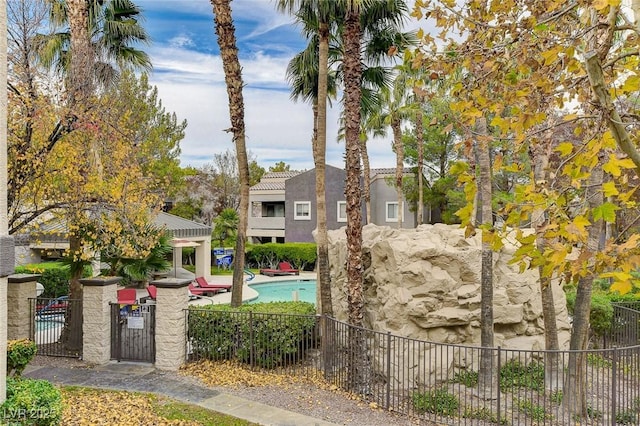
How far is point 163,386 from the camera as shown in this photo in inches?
380

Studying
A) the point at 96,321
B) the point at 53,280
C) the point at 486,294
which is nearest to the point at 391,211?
the point at 53,280

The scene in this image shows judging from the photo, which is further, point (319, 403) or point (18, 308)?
point (18, 308)

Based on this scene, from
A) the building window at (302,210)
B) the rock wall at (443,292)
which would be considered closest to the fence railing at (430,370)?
the rock wall at (443,292)

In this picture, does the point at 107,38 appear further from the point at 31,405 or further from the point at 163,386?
the point at 31,405

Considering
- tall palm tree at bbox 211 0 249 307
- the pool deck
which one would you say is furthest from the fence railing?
the pool deck

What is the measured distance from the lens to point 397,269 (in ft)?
36.3

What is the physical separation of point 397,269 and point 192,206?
37.7m

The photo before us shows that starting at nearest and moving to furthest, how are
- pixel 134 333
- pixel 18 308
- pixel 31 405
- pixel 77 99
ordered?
1. pixel 31 405
2. pixel 77 99
3. pixel 134 333
4. pixel 18 308

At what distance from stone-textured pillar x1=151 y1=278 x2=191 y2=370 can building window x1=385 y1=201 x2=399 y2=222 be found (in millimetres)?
26296

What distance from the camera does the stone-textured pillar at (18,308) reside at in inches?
464

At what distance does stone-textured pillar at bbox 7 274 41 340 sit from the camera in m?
11.8

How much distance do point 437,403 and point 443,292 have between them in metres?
2.74

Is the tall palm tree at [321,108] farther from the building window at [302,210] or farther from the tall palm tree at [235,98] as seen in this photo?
the building window at [302,210]

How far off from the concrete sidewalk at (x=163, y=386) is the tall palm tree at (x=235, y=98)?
2.86 metres
